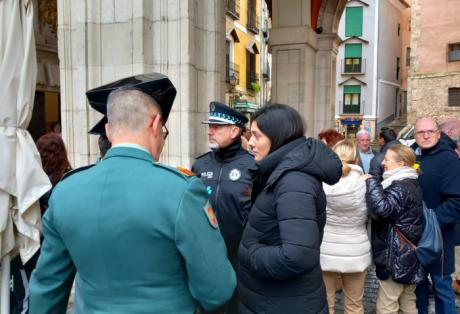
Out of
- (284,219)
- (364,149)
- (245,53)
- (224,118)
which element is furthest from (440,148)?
(245,53)

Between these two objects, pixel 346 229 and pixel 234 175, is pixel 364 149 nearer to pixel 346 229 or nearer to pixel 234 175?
pixel 346 229

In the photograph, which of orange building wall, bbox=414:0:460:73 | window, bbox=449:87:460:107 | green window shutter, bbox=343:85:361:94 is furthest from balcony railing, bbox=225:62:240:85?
window, bbox=449:87:460:107

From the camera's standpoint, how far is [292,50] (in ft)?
26.8

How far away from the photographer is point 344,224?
3375 millimetres

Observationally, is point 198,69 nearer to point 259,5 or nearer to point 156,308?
point 156,308

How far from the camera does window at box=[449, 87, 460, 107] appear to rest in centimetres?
2727

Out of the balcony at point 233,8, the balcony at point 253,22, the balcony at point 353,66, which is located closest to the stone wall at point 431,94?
the balcony at point 353,66

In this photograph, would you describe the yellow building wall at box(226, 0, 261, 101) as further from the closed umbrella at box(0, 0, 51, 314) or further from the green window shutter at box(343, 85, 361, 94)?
the closed umbrella at box(0, 0, 51, 314)

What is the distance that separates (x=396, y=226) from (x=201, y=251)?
234 centimetres

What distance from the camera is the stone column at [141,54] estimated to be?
4207 mm

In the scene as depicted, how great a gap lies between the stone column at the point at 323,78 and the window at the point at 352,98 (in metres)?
27.2

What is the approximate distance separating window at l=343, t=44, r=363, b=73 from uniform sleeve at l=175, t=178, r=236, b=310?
3603 cm

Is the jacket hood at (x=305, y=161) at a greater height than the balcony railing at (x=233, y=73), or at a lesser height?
lesser

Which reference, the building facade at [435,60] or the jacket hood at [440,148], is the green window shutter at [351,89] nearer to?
the building facade at [435,60]
